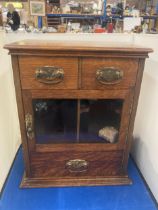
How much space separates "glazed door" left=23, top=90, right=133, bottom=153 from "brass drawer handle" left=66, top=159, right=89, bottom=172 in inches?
3.6

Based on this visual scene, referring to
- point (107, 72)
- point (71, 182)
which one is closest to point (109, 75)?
point (107, 72)

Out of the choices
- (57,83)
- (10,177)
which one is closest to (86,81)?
(57,83)

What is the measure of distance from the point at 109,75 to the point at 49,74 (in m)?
0.24

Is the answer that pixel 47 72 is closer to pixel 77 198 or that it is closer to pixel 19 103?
pixel 19 103

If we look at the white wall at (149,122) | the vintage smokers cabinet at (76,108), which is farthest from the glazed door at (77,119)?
the white wall at (149,122)

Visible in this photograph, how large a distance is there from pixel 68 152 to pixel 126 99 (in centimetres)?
38

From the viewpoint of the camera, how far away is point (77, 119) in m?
0.84

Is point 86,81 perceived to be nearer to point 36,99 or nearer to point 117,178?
point 36,99

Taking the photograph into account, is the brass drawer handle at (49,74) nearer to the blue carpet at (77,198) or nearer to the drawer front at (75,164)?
the drawer front at (75,164)

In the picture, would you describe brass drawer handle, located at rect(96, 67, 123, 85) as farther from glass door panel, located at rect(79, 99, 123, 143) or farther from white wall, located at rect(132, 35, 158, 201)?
white wall, located at rect(132, 35, 158, 201)

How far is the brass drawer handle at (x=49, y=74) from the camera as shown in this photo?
685 millimetres

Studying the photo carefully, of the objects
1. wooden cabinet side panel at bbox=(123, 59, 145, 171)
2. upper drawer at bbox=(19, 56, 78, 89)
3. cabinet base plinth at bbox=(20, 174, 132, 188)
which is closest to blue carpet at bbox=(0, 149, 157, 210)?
cabinet base plinth at bbox=(20, 174, 132, 188)

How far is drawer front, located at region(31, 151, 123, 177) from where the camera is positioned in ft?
2.84

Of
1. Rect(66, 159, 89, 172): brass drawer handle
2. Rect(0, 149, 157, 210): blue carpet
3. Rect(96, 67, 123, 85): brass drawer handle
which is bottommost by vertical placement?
Rect(0, 149, 157, 210): blue carpet
